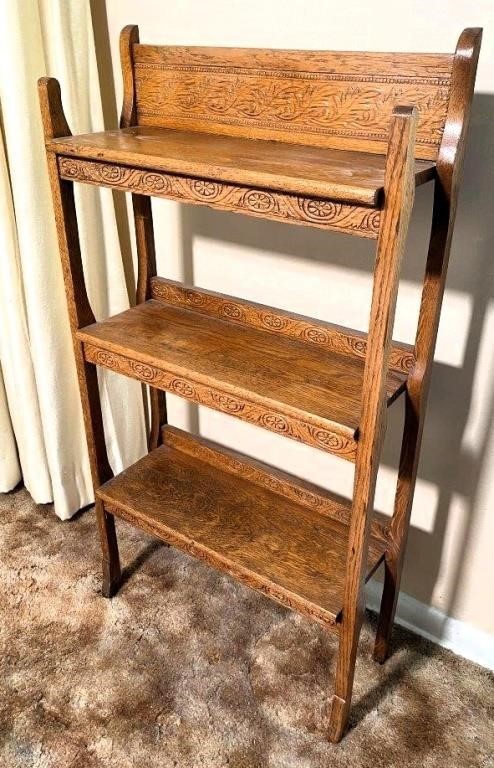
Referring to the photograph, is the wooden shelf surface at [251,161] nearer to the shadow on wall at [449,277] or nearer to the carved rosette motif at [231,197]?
the carved rosette motif at [231,197]

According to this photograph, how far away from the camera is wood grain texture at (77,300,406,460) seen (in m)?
0.98

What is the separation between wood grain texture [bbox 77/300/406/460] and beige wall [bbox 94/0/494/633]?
0.15 m

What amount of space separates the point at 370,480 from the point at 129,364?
19.7 inches

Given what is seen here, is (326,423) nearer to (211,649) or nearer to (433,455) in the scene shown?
(433,455)

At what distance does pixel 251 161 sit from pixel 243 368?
1.14ft

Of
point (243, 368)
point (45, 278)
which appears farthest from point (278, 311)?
point (45, 278)

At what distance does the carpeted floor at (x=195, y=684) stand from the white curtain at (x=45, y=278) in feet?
1.01

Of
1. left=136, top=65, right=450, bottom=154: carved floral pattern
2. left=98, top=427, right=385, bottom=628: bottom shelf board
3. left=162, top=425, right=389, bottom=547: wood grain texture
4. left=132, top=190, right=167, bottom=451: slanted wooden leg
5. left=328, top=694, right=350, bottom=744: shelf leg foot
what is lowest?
left=328, top=694, right=350, bottom=744: shelf leg foot

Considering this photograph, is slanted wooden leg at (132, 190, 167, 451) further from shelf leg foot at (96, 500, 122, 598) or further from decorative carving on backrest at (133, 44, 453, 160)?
shelf leg foot at (96, 500, 122, 598)

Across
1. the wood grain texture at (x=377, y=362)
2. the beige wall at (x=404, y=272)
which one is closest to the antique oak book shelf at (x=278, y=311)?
the wood grain texture at (x=377, y=362)

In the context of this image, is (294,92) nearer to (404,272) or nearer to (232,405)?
(404,272)

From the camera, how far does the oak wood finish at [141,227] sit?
3.92ft

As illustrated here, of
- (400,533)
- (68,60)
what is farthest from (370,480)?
(68,60)

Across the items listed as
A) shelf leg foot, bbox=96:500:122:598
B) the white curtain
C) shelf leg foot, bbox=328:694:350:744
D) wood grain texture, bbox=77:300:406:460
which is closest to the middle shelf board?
wood grain texture, bbox=77:300:406:460
